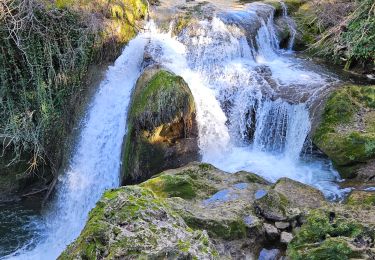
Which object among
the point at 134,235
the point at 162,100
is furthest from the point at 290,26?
the point at 134,235

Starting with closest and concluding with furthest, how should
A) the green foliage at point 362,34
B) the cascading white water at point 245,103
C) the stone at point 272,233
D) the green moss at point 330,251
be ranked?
1. the green moss at point 330,251
2. the stone at point 272,233
3. the cascading white water at point 245,103
4. the green foliage at point 362,34

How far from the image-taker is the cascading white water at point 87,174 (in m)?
7.25

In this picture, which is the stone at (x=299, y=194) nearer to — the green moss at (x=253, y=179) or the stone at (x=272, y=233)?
the green moss at (x=253, y=179)

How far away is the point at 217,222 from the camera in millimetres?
4410

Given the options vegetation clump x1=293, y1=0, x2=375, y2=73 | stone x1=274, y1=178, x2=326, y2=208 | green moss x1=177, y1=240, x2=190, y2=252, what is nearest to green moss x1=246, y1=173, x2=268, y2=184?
stone x1=274, y1=178, x2=326, y2=208

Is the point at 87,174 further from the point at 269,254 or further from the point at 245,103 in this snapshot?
the point at 269,254

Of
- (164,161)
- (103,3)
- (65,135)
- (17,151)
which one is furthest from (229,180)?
(103,3)

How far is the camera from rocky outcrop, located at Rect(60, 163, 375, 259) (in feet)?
9.19

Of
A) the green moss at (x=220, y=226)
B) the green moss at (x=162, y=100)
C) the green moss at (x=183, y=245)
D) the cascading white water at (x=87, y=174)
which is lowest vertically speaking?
the cascading white water at (x=87, y=174)

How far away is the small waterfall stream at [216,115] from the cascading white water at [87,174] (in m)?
0.02

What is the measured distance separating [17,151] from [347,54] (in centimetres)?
840

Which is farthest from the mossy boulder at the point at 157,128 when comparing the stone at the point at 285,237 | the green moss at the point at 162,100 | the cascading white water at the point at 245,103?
the stone at the point at 285,237

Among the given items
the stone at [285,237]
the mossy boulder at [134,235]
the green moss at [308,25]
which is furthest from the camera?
the green moss at [308,25]

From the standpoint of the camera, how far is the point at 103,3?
366 inches
